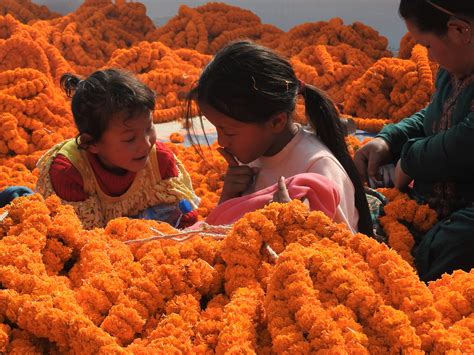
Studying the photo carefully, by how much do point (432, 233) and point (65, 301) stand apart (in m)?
1.55

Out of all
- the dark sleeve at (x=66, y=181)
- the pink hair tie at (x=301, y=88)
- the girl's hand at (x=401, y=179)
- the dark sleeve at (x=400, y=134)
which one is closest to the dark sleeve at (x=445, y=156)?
the girl's hand at (x=401, y=179)

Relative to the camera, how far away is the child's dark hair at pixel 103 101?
8.32 ft

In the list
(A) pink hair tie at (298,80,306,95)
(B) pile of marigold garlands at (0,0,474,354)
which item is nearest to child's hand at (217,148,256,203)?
(A) pink hair tie at (298,80,306,95)

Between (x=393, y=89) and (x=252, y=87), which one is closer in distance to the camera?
(x=252, y=87)

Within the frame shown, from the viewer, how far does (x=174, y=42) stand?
775cm

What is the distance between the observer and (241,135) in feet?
6.58

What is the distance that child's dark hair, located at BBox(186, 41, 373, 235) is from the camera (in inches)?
77.2

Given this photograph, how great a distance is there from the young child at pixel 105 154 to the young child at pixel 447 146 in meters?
1.20

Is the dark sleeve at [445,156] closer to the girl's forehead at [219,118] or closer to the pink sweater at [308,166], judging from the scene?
the pink sweater at [308,166]

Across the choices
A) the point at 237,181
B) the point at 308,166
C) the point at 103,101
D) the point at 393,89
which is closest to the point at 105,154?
the point at 103,101

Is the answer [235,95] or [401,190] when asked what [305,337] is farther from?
[401,190]

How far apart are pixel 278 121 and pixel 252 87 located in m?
0.17

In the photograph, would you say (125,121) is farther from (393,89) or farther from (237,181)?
(393,89)

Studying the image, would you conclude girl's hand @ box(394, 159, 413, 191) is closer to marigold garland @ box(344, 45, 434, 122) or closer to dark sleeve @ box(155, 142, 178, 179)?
dark sleeve @ box(155, 142, 178, 179)
